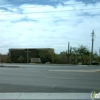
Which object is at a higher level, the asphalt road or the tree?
the asphalt road

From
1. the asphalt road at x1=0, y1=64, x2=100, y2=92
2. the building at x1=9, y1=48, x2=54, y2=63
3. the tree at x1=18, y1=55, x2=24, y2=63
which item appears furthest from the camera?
the building at x1=9, y1=48, x2=54, y2=63

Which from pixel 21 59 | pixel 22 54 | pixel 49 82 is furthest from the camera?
pixel 22 54

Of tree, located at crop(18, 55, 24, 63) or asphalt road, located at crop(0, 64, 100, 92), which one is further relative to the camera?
tree, located at crop(18, 55, 24, 63)

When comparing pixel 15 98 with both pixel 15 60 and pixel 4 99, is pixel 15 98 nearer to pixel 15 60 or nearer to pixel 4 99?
pixel 4 99

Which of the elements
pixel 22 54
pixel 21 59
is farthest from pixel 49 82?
pixel 22 54

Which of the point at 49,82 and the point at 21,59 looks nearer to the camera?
the point at 49,82

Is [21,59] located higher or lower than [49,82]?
lower

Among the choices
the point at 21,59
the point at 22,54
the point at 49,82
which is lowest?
the point at 21,59

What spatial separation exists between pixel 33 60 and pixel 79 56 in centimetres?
1538

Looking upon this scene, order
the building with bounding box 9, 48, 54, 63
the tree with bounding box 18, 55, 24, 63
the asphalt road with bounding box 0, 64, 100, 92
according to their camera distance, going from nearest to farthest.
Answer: the asphalt road with bounding box 0, 64, 100, 92, the tree with bounding box 18, 55, 24, 63, the building with bounding box 9, 48, 54, 63

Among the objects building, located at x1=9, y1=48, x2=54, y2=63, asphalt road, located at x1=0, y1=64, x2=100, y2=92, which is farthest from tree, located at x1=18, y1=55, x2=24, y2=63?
asphalt road, located at x1=0, y1=64, x2=100, y2=92

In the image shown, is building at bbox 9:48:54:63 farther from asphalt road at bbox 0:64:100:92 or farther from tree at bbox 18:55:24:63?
asphalt road at bbox 0:64:100:92

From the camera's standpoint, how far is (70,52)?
87.9 metres

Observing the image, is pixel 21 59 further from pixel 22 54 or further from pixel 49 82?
pixel 49 82
